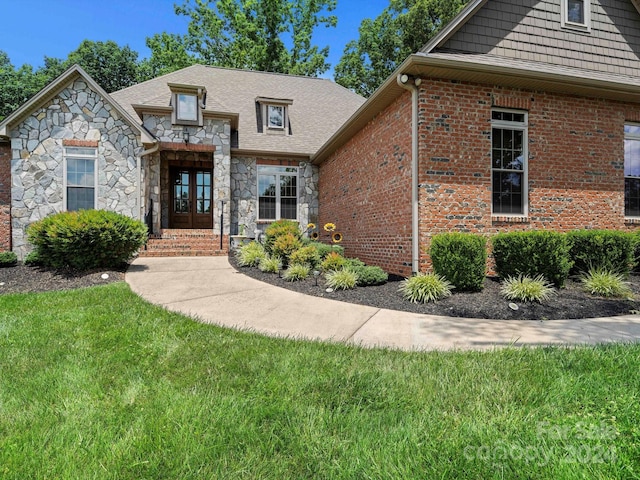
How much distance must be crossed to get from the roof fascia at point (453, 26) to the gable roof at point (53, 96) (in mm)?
8323

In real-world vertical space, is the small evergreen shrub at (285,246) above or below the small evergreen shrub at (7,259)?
above

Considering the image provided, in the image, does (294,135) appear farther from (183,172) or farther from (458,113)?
(458,113)

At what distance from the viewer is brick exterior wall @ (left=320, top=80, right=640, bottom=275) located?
22.1ft

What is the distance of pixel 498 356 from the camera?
9.68ft

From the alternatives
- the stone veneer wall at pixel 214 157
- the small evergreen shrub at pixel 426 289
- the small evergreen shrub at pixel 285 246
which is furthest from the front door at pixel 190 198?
the small evergreen shrub at pixel 426 289

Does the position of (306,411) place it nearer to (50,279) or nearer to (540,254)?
(540,254)

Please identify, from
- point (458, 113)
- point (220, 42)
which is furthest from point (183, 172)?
point (220, 42)

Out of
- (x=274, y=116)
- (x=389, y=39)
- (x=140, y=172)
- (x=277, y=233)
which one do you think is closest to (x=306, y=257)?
(x=277, y=233)

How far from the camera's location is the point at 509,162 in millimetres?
7301

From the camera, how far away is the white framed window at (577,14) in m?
8.53

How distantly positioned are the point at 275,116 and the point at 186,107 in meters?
3.66

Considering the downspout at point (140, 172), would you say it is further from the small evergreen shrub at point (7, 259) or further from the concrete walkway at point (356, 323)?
the concrete walkway at point (356, 323)

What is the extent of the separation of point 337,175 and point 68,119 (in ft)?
27.4

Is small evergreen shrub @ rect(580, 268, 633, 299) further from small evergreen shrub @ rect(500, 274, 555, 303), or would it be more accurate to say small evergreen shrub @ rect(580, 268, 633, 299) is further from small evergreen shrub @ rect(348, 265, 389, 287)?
small evergreen shrub @ rect(348, 265, 389, 287)
